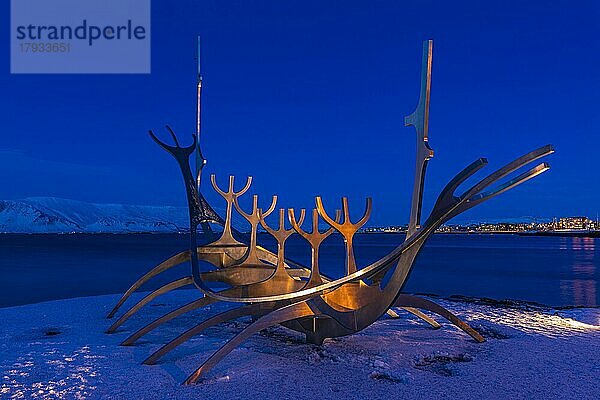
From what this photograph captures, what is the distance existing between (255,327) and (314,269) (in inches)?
40.4

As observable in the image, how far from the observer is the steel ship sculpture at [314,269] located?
223 inches

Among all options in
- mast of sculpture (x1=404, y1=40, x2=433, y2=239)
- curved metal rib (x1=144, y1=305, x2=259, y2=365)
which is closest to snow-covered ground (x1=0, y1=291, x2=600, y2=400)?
curved metal rib (x1=144, y1=305, x2=259, y2=365)

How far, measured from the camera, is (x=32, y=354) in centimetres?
698

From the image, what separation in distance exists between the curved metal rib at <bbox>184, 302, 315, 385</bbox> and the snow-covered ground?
0.56 ft

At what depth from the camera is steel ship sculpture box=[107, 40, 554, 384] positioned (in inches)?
223

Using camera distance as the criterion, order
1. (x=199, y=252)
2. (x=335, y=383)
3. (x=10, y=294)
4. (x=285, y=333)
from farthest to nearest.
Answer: (x=10, y=294), (x=199, y=252), (x=285, y=333), (x=335, y=383)

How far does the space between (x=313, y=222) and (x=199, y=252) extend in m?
3.20

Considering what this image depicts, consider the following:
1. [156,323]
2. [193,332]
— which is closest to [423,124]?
[193,332]

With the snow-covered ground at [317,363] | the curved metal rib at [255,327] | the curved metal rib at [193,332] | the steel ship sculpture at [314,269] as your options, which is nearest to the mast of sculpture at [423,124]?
the steel ship sculpture at [314,269]

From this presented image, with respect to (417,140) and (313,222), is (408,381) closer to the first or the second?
(313,222)

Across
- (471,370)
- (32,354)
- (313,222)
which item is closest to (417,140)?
(313,222)

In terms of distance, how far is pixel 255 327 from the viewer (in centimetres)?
612

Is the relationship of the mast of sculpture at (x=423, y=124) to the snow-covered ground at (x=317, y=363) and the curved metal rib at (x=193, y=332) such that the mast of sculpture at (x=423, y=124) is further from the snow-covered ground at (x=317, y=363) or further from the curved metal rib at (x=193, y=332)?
the curved metal rib at (x=193, y=332)

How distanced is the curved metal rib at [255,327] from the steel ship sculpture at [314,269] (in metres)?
0.01
